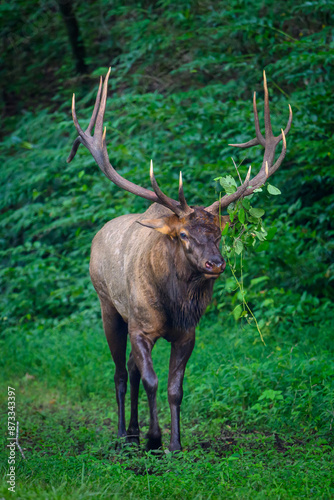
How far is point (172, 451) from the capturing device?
4.89 m

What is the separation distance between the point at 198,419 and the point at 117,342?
108cm

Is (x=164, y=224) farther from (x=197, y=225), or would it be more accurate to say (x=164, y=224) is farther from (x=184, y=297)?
(x=184, y=297)

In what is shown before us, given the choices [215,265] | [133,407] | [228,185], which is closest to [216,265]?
[215,265]

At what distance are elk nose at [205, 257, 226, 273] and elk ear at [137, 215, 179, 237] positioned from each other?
545 millimetres

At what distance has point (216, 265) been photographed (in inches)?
175

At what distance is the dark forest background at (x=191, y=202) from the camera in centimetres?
470

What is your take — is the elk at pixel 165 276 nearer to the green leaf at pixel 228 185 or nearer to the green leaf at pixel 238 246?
the green leaf at pixel 228 185

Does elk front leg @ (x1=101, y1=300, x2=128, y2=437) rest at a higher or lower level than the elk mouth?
lower

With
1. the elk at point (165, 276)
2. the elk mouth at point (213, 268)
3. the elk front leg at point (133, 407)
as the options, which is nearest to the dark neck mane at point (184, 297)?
the elk at point (165, 276)

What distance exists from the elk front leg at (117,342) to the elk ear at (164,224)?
1.44 meters

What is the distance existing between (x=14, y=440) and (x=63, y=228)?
6.06m

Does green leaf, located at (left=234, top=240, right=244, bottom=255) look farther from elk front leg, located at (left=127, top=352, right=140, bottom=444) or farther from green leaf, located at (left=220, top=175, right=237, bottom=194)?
elk front leg, located at (left=127, top=352, right=140, bottom=444)

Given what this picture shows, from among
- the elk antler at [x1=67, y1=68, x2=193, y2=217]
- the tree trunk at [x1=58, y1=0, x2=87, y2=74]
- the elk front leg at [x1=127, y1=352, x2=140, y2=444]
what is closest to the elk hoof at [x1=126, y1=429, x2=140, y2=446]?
the elk front leg at [x1=127, y1=352, x2=140, y2=444]

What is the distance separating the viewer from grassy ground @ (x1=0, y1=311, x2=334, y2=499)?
396 centimetres
